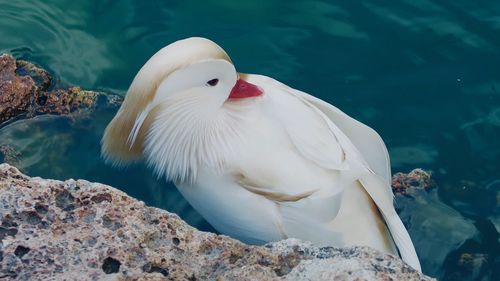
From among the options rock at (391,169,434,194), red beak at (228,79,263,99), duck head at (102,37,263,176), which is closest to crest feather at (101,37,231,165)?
duck head at (102,37,263,176)

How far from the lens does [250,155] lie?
3326 millimetres

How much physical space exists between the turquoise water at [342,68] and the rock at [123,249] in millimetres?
1301

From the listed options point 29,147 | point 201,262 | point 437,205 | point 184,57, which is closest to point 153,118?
point 184,57

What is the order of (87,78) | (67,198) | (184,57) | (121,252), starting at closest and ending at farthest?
1. (121,252)
2. (67,198)
3. (184,57)
4. (87,78)

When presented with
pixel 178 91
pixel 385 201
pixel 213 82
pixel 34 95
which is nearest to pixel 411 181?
pixel 385 201

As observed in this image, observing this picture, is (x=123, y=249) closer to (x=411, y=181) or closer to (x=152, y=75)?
(x=152, y=75)

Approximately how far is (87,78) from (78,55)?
0.59 feet

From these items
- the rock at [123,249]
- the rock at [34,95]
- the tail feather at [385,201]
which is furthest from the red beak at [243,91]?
the rock at [123,249]

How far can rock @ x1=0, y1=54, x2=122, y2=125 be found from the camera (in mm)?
3842

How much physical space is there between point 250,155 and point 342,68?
1392 millimetres

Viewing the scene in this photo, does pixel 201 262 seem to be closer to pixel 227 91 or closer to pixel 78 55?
pixel 227 91

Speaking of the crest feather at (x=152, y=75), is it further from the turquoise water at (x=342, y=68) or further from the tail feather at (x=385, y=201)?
the tail feather at (x=385, y=201)

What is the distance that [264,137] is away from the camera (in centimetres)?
337

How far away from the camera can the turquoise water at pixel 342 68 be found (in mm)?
3953
